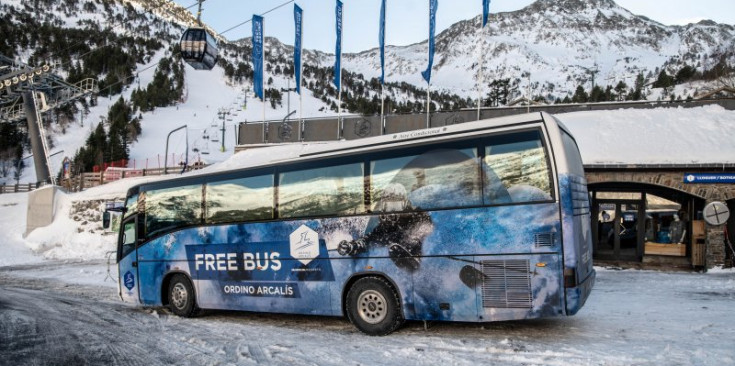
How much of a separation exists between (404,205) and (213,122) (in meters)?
62.5

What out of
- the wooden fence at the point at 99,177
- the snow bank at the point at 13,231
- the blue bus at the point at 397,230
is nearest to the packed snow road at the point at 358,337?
the blue bus at the point at 397,230

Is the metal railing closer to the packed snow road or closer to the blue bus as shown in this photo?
the packed snow road

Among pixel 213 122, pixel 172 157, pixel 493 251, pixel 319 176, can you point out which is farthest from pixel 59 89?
pixel 493 251

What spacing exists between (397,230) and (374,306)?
127cm

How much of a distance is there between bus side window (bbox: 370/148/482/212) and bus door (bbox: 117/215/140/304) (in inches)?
233

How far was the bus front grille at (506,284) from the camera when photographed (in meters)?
6.62

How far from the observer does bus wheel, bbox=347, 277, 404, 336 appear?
758 cm

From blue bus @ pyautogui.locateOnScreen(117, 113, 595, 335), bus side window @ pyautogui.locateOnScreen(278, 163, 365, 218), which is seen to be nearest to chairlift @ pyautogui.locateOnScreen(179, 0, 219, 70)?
blue bus @ pyautogui.locateOnScreen(117, 113, 595, 335)

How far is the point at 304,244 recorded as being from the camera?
835cm

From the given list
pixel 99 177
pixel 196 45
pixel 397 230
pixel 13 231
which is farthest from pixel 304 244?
pixel 99 177

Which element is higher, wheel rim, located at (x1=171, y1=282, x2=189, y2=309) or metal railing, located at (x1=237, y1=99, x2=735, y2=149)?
metal railing, located at (x1=237, y1=99, x2=735, y2=149)

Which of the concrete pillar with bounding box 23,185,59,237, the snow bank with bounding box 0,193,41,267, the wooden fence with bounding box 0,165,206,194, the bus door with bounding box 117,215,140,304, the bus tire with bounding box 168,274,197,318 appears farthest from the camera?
the wooden fence with bounding box 0,165,206,194

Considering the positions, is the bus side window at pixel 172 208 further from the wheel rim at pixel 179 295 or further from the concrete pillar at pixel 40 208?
the concrete pillar at pixel 40 208

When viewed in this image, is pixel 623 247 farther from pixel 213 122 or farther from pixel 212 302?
pixel 213 122
